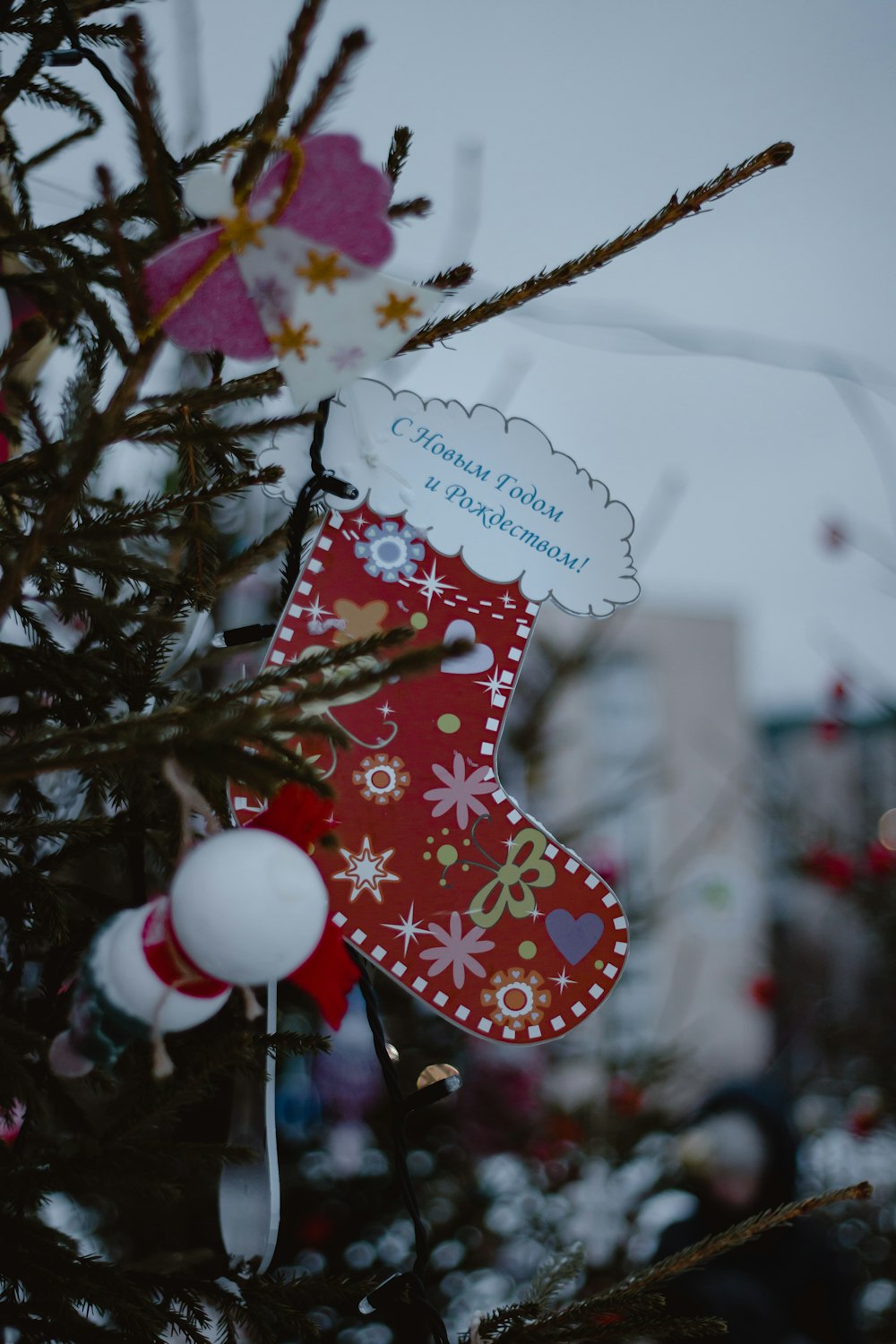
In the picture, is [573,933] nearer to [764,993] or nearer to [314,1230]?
[314,1230]

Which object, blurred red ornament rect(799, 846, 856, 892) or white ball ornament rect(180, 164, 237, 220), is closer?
white ball ornament rect(180, 164, 237, 220)

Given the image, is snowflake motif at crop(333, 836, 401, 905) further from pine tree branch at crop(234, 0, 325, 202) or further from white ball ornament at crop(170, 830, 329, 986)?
pine tree branch at crop(234, 0, 325, 202)

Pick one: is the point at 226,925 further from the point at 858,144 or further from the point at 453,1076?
the point at 858,144

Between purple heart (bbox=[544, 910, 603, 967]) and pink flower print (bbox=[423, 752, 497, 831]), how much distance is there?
0.34 feet

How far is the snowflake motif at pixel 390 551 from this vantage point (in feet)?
2.71

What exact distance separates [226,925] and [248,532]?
1.59m

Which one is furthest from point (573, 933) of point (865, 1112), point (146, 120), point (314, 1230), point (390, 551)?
point (865, 1112)

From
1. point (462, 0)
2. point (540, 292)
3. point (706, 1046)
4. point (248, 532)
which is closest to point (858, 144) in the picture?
point (462, 0)

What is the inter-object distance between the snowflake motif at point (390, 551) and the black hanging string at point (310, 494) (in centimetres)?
4

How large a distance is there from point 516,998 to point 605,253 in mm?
569

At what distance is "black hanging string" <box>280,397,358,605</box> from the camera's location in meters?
0.75

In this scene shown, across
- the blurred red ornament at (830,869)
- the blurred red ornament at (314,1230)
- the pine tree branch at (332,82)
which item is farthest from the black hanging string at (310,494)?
the blurred red ornament at (830,869)

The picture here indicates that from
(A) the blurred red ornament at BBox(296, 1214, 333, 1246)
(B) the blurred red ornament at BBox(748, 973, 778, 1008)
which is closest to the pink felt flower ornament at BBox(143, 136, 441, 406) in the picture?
(A) the blurred red ornament at BBox(296, 1214, 333, 1246)

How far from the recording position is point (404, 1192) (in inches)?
27.8
